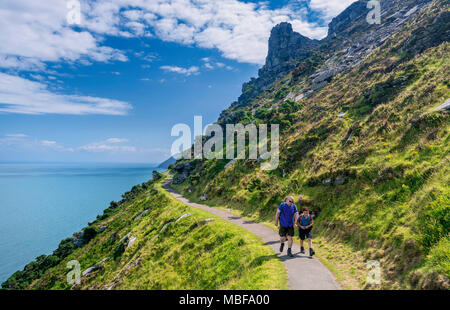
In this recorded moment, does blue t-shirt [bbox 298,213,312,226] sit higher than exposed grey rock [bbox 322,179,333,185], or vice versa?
exposed grey rock [bbox 322,179,333,185]

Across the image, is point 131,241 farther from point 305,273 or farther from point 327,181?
point 305,273

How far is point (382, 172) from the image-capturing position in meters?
16.1

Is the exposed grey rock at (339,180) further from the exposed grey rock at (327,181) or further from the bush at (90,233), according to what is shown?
the bush at (90,233)

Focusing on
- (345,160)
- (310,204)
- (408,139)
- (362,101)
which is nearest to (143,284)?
(310,204)

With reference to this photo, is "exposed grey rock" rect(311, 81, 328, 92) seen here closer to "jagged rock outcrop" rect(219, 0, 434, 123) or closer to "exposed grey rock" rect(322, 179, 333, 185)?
"jagged rock outcrop" rect(219, 0, 434, 123)

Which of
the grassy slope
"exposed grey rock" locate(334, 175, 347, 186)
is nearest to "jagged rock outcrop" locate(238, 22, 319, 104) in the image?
the grassy slope

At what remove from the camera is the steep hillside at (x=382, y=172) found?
9336 mm

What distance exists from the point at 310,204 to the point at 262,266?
10.4 metres

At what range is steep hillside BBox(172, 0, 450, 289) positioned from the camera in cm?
934

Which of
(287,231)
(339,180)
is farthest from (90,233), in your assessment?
(339,180)

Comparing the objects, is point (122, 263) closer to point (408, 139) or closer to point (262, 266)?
point (262, 266)

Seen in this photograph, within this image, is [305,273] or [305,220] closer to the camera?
[305,273]

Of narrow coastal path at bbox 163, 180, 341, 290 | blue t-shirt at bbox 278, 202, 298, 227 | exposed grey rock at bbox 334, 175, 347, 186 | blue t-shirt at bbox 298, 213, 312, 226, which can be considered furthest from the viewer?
exposed grey rock at bbox 334, 175, 347, 186

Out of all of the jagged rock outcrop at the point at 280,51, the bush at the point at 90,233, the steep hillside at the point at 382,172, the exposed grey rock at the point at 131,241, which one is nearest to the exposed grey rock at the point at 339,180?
the steep hillside at the point at 382,172
